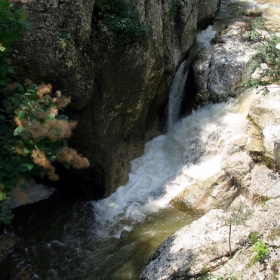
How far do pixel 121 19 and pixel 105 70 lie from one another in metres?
1.06

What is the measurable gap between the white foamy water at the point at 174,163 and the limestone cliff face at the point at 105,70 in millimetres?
391

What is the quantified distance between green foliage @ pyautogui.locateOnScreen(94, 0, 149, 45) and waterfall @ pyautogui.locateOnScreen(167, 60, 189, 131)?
3.58 m

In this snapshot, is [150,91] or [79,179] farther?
[150,91]

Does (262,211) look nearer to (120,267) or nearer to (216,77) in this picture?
(120,267)

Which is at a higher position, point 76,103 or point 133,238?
point 76,103

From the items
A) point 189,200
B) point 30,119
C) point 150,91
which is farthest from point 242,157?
point 30,119

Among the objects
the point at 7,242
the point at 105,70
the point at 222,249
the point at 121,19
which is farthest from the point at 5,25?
the point at 222,249

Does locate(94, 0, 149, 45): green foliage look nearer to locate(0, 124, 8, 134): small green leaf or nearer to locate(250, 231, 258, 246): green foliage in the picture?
locate(0, 124, 8, 134): small green leaf

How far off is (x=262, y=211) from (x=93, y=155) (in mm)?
3633

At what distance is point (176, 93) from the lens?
34.1ft

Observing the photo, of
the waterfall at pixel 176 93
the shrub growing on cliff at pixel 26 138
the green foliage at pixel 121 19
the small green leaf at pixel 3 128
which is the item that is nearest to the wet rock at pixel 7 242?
the shrub growing on cliff at pixel 26 138

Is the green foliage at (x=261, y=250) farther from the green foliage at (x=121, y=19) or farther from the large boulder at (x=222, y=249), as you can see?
the green foliage at (x=121, y=19)

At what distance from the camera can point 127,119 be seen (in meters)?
7.99

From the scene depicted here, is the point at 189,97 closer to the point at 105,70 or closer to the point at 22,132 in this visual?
the point at 105,70
